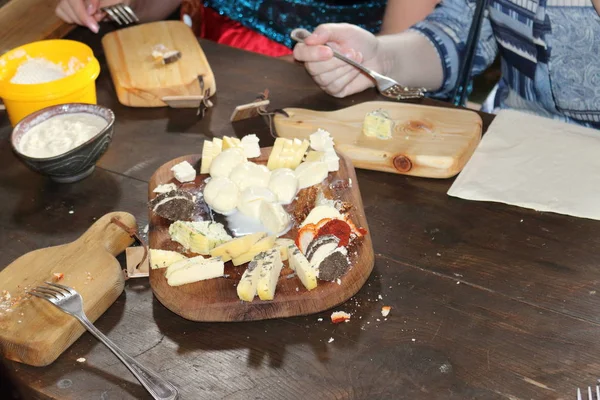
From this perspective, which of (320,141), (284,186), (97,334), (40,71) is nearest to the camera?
(97,334)

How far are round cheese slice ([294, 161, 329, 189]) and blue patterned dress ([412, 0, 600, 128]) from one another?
25.6 inches

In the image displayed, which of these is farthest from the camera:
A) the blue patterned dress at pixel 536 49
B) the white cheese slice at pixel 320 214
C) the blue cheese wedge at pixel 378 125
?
the blue patterned dress at pixel 536 49

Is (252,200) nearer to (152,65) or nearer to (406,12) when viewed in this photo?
(152,65)

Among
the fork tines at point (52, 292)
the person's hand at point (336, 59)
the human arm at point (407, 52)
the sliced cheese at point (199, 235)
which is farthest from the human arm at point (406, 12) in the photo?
the fork tines at point (52, 292)

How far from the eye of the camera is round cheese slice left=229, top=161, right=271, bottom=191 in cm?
129

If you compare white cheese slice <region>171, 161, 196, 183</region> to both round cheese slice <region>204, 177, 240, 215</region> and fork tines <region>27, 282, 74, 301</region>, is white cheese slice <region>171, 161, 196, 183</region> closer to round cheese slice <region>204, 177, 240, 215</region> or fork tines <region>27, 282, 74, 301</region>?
round cheese slice <region>204, 177, 240, 215</region>

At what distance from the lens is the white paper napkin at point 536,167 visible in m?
1.34

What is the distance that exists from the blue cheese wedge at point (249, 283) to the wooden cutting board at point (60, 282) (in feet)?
0.69

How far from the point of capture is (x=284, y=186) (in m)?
1.28

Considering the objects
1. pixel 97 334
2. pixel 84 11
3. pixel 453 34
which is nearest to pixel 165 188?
pixel 97 334

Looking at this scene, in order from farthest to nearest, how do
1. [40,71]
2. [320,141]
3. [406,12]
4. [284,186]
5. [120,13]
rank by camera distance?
[406,12], [120,13], [40,71], [320,141], [284,186]

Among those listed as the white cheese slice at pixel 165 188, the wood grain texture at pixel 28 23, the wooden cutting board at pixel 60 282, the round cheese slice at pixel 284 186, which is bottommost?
the wood grain texture at pixel 28 23

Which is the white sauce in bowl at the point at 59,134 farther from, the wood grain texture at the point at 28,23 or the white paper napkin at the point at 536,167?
the white paper napkin at the point at 536,167

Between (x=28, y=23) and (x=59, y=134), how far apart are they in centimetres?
77
